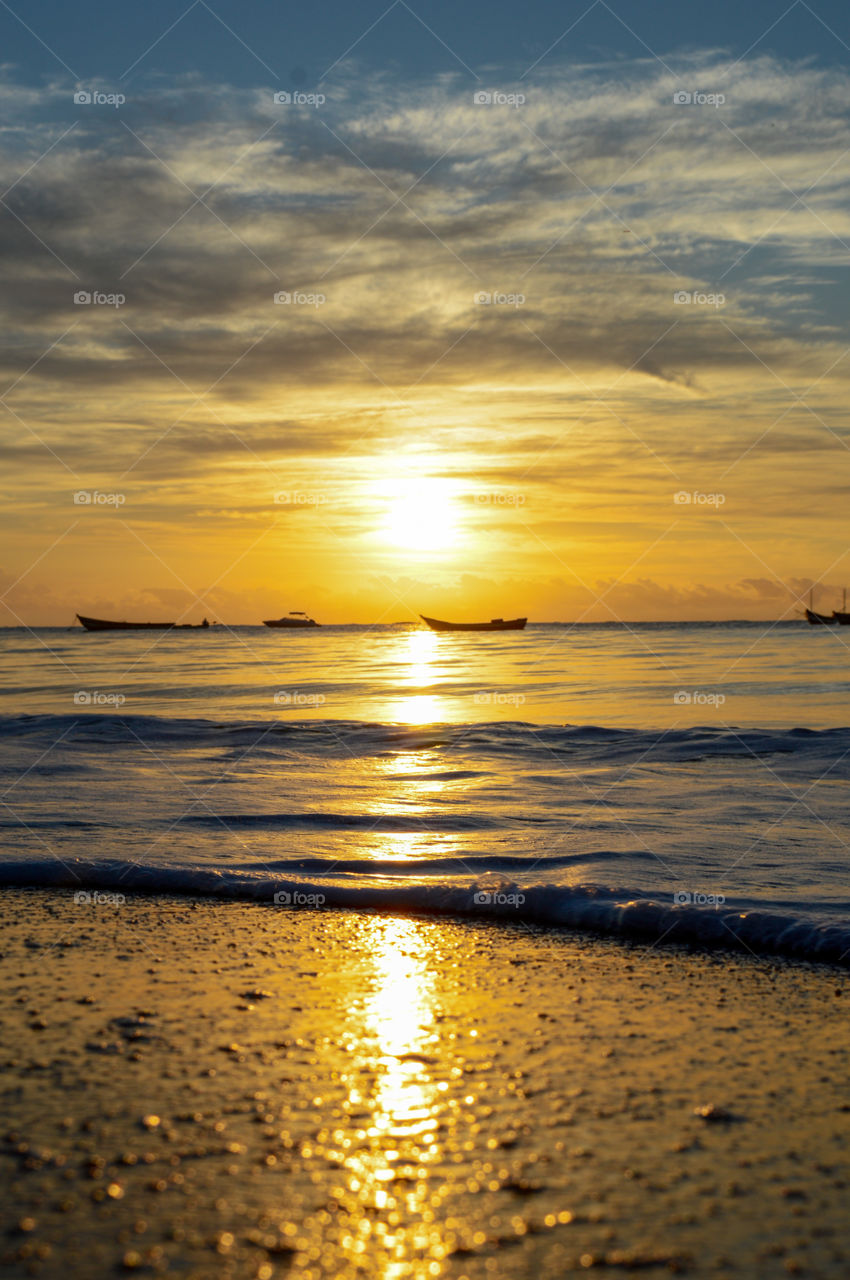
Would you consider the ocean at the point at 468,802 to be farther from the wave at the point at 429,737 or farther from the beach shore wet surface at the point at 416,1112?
the beach shore wet surface at the point at 416,1112

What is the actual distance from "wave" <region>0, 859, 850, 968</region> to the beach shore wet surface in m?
0.44

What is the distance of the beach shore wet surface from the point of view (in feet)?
9.28

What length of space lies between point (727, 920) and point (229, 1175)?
4.22 meters

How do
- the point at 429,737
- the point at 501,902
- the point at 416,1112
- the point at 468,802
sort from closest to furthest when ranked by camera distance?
1. the point at 416,1112
2. the point at 501,902
3. the point at 468,802
4. the point at 429,737

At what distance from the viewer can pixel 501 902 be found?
7.17 metres

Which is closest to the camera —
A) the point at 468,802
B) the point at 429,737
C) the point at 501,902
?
the point at 501,902

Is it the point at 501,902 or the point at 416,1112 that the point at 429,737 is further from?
the point at 416,1112

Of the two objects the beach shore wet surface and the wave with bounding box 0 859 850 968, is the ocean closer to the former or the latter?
the wave with bounding box 0 859 850 968

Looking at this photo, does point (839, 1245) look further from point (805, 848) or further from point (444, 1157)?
point (805, 848)

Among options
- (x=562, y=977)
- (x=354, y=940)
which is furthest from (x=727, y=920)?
(x=354, y=940)

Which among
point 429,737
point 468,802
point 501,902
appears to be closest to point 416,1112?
point 501,902

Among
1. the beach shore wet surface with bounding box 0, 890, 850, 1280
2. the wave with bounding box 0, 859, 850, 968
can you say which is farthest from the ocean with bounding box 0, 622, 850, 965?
the beach shore wet surface with bounding box 0, 890, 850, 1280

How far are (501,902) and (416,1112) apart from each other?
3537mm

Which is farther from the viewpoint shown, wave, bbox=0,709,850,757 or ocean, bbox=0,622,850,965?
wave, bbox=0,709,850,757
